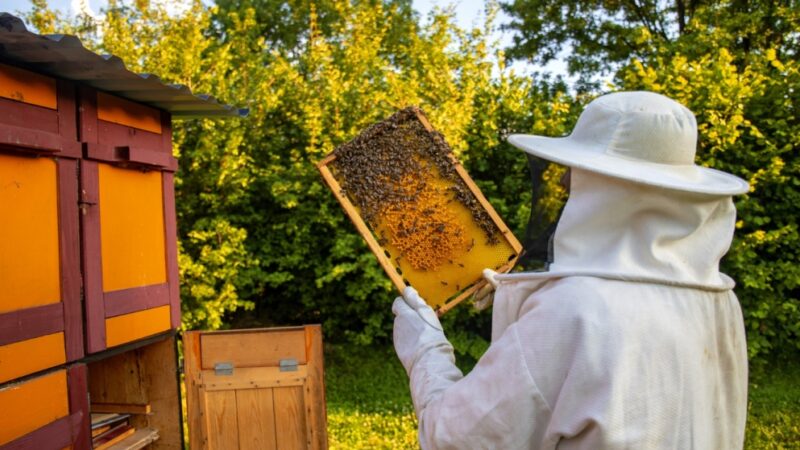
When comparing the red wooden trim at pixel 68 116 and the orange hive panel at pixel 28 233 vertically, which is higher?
the red wooden trim at pixel 68 116

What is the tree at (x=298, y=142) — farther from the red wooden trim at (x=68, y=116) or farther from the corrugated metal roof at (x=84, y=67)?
the red wooden trim at (x=68, y=116)

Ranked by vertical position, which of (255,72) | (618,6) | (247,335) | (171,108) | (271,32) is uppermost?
(271,32)

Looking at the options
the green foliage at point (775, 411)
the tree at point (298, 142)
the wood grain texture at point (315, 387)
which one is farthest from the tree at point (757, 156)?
the wood grain texture at point (315, 387)

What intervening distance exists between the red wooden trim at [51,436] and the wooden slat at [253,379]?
2.49 ft

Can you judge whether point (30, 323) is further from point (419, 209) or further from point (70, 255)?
point (419, 209)

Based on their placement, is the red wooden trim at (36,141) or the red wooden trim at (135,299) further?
the red wooden trim at (135,299)

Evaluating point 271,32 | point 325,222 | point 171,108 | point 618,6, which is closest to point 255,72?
point 325,222

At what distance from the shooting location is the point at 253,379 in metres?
3.46

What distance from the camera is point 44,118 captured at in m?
2.68

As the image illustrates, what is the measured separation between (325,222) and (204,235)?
127 centimetres

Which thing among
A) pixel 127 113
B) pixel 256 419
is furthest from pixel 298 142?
pixel 256 419

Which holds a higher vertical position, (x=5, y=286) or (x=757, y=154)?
(x=757, y=154)

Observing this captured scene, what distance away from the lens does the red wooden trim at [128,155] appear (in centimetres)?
294

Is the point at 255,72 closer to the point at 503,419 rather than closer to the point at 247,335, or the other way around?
the point at 247,335
